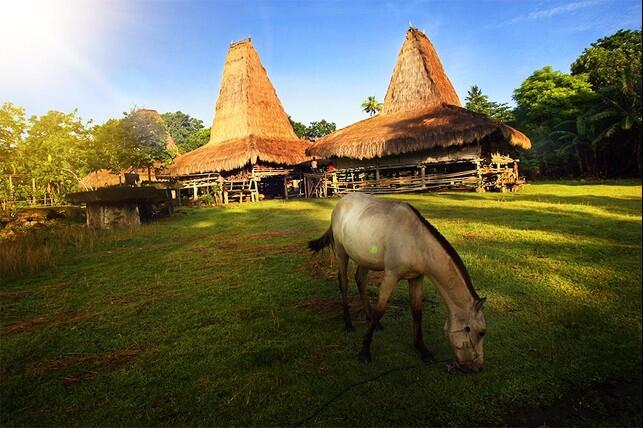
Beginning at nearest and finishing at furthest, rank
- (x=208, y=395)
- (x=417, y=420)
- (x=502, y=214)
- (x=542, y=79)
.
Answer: (x=417, y=420) → (x=208, y=395) → (x=502, y=214) → (x=542, y=79)

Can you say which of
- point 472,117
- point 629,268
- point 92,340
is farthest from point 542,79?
point 92,340

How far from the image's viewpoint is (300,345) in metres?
3.64

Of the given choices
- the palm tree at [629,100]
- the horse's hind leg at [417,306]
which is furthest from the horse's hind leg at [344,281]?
the palm tree at [629,100]

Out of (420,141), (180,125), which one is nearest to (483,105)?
(420,141)

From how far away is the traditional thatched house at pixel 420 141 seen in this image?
62.4ft

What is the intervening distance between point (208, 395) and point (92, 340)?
2.23 m

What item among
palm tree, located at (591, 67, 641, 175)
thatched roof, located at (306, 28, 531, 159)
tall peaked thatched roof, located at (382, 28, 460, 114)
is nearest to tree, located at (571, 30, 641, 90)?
palm tree, located at (591, 67, 641, 175)

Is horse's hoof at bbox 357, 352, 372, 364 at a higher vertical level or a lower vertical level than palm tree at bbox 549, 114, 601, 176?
lower

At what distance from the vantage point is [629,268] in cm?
518

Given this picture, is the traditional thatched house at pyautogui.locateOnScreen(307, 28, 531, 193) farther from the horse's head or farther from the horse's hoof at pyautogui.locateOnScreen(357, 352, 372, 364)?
the horse's hoof at pyautogui.locateOnScreen(357, 352, 372, 364)

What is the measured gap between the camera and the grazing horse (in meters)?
2.89

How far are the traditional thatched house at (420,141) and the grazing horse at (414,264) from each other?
16698 mm

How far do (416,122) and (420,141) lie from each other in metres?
2.21

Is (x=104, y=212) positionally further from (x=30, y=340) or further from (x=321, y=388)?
(x=321, y=388)
